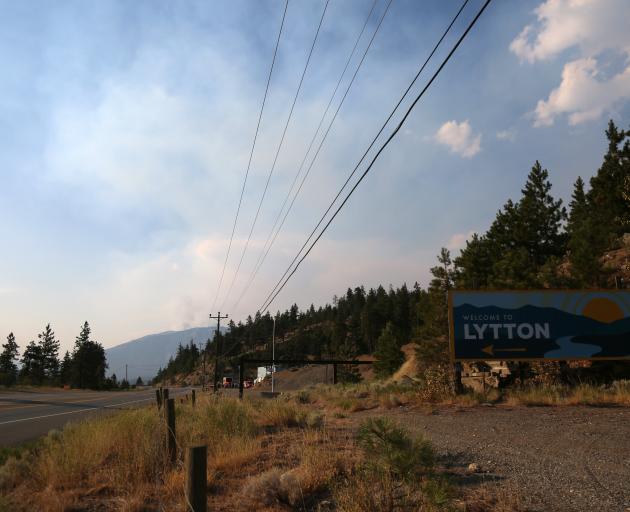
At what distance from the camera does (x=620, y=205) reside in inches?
1260

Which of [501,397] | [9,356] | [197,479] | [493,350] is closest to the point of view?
[197,479]

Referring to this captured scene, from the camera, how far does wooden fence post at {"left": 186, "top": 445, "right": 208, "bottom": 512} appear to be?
14.6ft

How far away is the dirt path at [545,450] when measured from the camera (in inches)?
233

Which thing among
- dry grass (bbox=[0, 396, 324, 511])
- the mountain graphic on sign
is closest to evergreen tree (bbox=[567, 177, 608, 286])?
the mountain graphic on sign

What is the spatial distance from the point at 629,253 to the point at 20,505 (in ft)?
117

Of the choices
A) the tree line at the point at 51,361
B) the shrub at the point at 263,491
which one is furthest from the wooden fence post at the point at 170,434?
the tree line at the point at 51,361

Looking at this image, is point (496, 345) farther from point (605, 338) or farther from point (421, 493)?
point (421, 493)

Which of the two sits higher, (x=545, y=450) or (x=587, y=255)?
(x=587, y=255)

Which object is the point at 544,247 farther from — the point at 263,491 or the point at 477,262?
the point at 263,491

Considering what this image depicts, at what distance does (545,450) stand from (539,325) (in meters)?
10.6

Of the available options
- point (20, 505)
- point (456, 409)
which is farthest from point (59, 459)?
point (456, 409)

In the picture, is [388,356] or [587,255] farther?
[388,356]

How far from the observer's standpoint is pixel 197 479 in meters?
4.46

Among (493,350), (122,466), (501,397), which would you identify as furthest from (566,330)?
(122,466)
